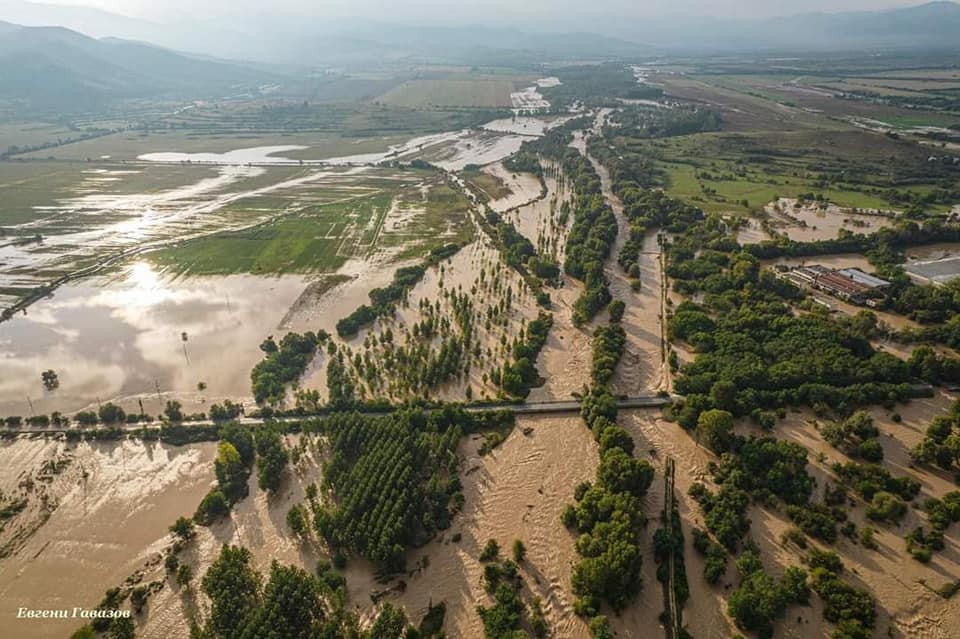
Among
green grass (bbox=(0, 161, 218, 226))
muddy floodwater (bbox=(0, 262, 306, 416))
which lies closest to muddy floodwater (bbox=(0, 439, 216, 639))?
muddy floodwater (bbox=(0, 262, 306, 416))

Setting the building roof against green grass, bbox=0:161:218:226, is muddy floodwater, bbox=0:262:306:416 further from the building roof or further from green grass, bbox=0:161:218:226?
the building roof

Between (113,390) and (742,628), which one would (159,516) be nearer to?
(113,390)

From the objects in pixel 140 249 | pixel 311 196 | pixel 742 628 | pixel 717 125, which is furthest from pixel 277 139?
pixel 742 628

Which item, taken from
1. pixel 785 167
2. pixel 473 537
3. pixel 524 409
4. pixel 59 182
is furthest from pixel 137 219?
pixel 785 167

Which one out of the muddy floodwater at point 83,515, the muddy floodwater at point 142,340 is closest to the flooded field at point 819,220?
the muddy floodwater at point 142,340

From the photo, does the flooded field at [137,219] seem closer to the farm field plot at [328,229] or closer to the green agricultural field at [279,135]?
the farm field plot at [328,229]
